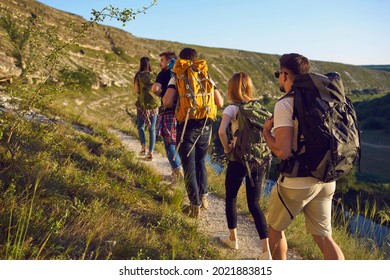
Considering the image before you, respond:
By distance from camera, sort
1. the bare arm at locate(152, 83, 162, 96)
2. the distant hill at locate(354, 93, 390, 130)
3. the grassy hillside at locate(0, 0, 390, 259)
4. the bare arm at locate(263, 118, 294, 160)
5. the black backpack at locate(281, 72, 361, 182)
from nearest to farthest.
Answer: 1. the black backpack at locate(281, 72, 361, 182)
2. the bare arm at locate(263, 118, 294, 160)
3. the grassy hillside at locate(0, 0, 390, 259)
4. the bare arm at locate(152, 83, 162, 96)
5. the distant hill at locate(354, 93, 390, 130)

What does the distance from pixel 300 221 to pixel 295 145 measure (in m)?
3.44

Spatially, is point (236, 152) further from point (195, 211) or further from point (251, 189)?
point (195, 211)

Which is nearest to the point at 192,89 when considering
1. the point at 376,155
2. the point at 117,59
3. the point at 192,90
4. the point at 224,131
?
the point at 192,90

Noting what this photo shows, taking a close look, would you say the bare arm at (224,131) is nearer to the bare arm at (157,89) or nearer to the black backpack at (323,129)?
the black backpack at (323,129)

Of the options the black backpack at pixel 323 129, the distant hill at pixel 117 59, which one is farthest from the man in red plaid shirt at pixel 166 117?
the black backpack at pixel 323 129

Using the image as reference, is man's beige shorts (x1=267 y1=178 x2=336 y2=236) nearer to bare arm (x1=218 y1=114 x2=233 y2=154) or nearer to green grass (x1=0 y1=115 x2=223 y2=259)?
bare arm (x1=218 y1=114 x2=233 y2=154)

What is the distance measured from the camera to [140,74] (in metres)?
6.55

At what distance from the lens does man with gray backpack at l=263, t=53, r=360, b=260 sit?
229 centimetres

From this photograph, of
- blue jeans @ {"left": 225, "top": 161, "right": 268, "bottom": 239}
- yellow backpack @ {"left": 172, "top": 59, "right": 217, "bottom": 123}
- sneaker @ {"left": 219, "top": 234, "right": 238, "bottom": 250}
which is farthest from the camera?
yellow backpack @ {"left": 172, "top": 59, "right": 217, "bottom": 123}

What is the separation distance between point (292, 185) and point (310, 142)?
0.41 meters

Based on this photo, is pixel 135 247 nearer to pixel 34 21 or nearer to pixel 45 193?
pixel 45 193

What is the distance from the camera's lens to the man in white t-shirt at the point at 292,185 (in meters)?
2.43

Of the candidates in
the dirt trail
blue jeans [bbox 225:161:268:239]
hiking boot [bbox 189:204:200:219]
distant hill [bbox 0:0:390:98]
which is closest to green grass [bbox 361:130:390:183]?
the dirt trail

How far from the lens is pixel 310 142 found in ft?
7.66
